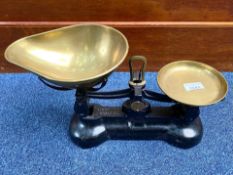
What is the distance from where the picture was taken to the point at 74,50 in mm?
999

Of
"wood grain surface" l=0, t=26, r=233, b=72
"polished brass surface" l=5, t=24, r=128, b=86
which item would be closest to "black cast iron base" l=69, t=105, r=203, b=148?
"polished brass surface" l=5, t=24, r=128, b=86

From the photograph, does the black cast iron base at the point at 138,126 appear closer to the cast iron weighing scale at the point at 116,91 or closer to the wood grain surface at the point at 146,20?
the cast iron weighing scale at the point at 116,91

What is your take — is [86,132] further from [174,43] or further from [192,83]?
[174,43]

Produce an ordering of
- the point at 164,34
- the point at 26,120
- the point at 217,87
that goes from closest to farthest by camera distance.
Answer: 1. the point at 217,87
2. the point at 26,120
3. the point at 164,34

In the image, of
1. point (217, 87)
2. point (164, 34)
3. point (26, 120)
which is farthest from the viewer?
point (164, 34)

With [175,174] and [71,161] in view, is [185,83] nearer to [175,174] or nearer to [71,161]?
[175,174]

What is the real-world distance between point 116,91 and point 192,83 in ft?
0.80

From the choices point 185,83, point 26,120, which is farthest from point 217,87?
point 26,120

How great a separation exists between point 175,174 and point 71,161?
342 millimetres

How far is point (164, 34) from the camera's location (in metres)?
1.27

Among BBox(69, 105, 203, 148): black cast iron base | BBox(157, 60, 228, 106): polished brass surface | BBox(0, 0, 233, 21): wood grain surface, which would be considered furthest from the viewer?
BBox(0, 0, 233, 21): wood grain surface

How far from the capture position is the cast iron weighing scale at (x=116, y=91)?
927mm

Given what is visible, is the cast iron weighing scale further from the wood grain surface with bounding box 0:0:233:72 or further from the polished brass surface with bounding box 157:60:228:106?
the wood grain surface with bounding box 0:0:233:72

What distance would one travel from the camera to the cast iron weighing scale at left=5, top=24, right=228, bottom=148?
0.93 meters
